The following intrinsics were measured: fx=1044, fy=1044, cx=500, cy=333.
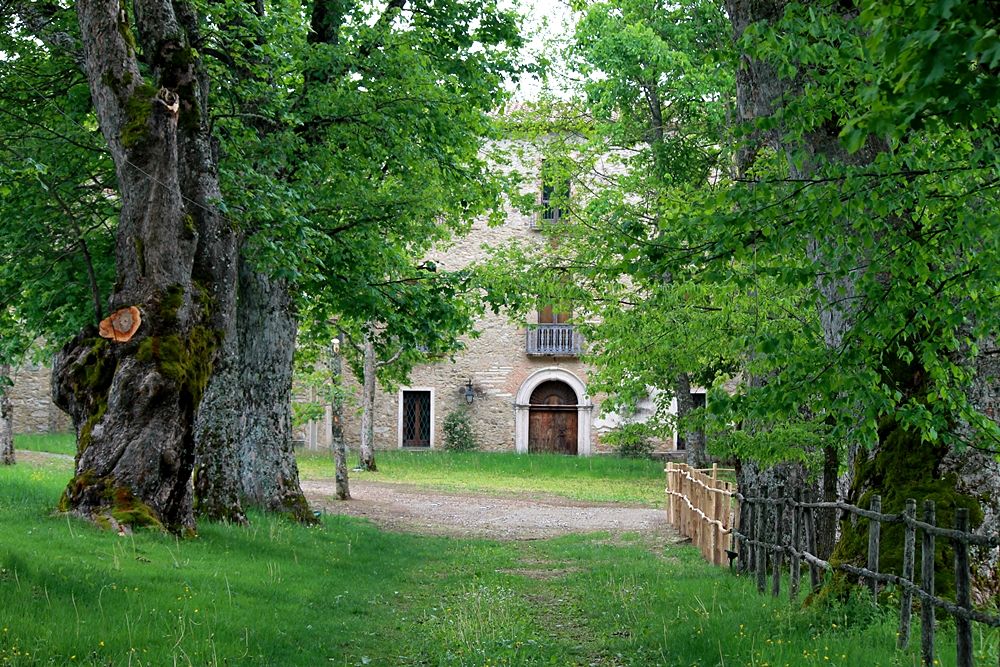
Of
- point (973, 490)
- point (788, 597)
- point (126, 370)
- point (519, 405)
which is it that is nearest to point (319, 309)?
point (126, 370)

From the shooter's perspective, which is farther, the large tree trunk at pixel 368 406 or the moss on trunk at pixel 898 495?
the large tree trunk at pixel 368 406

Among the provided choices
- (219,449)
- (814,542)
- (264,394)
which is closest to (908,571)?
(814,542)

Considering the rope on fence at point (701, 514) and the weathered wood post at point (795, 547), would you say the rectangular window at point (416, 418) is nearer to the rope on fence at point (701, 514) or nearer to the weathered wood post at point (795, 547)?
the rope on fence at point (701, 514)

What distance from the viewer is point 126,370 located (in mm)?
10641

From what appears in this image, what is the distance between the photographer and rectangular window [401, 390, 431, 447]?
4012 centimetres

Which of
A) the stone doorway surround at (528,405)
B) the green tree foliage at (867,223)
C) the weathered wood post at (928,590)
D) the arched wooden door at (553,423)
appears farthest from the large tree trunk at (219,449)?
the arched wooden door at (553,423)

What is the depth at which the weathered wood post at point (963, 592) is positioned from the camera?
18.2 ft

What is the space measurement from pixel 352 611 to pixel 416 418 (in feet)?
100

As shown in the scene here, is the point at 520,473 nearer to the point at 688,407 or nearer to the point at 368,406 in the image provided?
the point at 368,406

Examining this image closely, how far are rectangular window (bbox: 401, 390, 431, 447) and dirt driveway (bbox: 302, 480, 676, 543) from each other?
11830mm

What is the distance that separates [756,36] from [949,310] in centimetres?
204

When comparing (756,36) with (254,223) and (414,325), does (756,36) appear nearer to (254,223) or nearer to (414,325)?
(254,223)

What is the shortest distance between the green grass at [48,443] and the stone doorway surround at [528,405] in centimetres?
1577

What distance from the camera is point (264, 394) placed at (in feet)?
53.0
